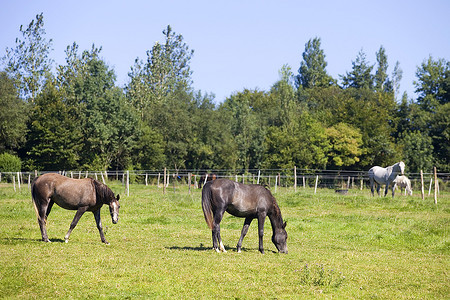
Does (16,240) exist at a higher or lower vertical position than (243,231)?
lower

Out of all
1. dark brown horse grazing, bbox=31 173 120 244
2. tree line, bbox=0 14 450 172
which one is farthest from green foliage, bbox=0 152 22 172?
dark brown horse grazing, bbox=31 173 120 244

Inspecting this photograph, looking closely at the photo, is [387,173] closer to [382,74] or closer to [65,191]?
[65,191]

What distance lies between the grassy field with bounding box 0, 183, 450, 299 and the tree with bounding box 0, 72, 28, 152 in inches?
1241

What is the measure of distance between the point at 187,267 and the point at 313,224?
994 centimetres

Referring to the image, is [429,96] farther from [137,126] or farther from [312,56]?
[137,126]

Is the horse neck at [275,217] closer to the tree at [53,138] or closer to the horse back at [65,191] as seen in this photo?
the horse back at [65,191]

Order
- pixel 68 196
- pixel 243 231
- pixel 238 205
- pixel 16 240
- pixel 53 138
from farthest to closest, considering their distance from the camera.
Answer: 1. pixel 53 138
2. pixel 68 196
3. pixel 16 240
4. pixel 243 231
5. pixel 238 205

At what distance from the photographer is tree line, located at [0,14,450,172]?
51.9 metres

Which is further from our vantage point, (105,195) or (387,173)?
(387,173)

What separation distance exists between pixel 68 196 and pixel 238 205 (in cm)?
478

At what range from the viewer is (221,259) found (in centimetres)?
1187

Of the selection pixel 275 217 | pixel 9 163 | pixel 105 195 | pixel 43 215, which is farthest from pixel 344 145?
pixel 43 215

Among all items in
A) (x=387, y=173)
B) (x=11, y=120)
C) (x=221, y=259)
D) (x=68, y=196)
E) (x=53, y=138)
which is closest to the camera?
(x=221, y=259)

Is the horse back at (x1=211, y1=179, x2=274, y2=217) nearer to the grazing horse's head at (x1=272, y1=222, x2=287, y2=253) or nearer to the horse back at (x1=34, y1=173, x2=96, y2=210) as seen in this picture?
the grazing horse's head at (x1=272, y1=222, x2=287, y2=253)
